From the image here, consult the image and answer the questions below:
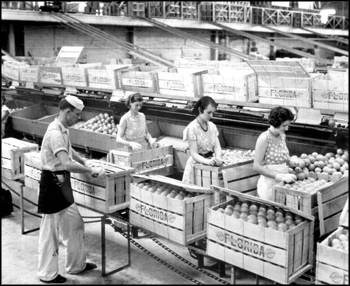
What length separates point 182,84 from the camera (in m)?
6.86

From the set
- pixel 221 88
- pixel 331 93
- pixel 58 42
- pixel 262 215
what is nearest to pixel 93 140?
pixel 221 88

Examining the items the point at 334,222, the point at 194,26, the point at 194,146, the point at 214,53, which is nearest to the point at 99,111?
the point at 194,146

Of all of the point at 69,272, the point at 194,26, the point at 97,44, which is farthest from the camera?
the point at 194,26

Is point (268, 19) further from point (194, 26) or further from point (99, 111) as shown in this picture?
point (99, 111)

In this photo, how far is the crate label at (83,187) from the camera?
4.45 meters

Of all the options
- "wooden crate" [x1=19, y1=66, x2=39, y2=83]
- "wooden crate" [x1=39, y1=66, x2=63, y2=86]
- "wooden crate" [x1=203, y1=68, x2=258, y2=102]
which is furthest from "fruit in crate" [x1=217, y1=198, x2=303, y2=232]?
"wooden crate" [x1=19, y1=66, x2=39, y2=83]

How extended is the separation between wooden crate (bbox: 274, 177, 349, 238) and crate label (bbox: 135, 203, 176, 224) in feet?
3.01

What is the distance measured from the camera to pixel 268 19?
935 inches

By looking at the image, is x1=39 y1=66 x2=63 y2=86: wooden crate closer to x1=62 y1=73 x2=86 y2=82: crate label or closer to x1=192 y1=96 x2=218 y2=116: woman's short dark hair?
x1=62 y1=73 x2=86 y2=82: crate label

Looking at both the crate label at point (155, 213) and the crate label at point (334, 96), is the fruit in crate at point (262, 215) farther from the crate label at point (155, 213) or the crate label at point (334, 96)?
the crate label at point (334, 96)

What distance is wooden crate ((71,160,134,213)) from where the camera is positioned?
4.34 meters

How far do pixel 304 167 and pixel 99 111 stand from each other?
5773 mm

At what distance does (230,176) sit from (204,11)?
1750cm


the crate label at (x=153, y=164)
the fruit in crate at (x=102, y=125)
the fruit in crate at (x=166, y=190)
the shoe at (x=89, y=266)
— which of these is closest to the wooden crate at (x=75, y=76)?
the fruit in crate at (x=102, y=125)
